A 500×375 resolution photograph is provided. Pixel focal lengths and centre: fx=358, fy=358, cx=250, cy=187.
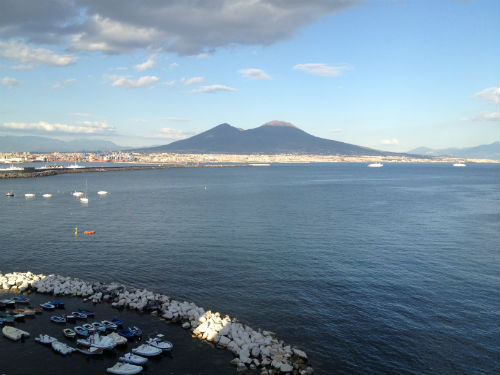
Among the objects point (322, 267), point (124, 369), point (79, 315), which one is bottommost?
point (124, 369)

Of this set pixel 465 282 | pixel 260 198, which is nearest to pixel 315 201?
pixel 260 198

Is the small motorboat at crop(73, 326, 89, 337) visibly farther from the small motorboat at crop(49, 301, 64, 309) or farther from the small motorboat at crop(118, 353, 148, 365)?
the small motorboat at crop(49, 301, 64, 309)

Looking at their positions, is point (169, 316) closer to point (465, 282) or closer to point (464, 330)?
point (464, 330)

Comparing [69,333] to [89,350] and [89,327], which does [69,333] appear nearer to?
[89,327]

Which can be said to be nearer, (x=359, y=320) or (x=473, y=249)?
(x=359, y=320)

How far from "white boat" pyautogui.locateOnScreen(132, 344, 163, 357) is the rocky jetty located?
328 cm

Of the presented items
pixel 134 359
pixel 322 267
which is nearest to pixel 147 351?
pixel 134 359

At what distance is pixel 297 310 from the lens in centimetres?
2900

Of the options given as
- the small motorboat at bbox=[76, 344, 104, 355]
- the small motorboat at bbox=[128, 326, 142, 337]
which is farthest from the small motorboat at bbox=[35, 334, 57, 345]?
the small motorboat at bbox=[128, 326, 142, 337]

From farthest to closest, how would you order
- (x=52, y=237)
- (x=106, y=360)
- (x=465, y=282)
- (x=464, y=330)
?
(x=52, y=237) → (x=465, y=282) → (x=464, y=330) → (x=106, y=360)

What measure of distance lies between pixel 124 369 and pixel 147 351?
188 centimetres

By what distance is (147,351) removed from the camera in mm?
22562

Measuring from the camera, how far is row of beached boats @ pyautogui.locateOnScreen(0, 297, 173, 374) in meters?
21.8

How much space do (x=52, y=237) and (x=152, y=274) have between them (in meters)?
24.6
